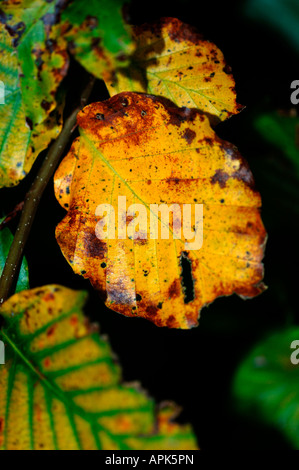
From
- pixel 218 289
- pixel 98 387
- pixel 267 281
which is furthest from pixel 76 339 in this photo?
pixel 267 281

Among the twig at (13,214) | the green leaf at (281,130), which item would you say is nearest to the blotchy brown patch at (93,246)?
the twig at (13,214)

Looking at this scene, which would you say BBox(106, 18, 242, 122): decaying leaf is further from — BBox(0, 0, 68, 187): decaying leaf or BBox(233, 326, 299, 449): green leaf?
BBox(233, 326, 299, 449): green leaf

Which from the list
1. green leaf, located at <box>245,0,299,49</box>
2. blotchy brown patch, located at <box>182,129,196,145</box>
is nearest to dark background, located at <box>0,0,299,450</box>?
green leaf, located at <box>245,0,299,49</box>

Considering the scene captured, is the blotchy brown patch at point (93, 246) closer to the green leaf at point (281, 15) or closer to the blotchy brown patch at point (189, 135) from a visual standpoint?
the blotchy brown patch at point (189, 135)

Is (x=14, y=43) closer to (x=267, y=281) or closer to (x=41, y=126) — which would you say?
(x=41, y=126)
